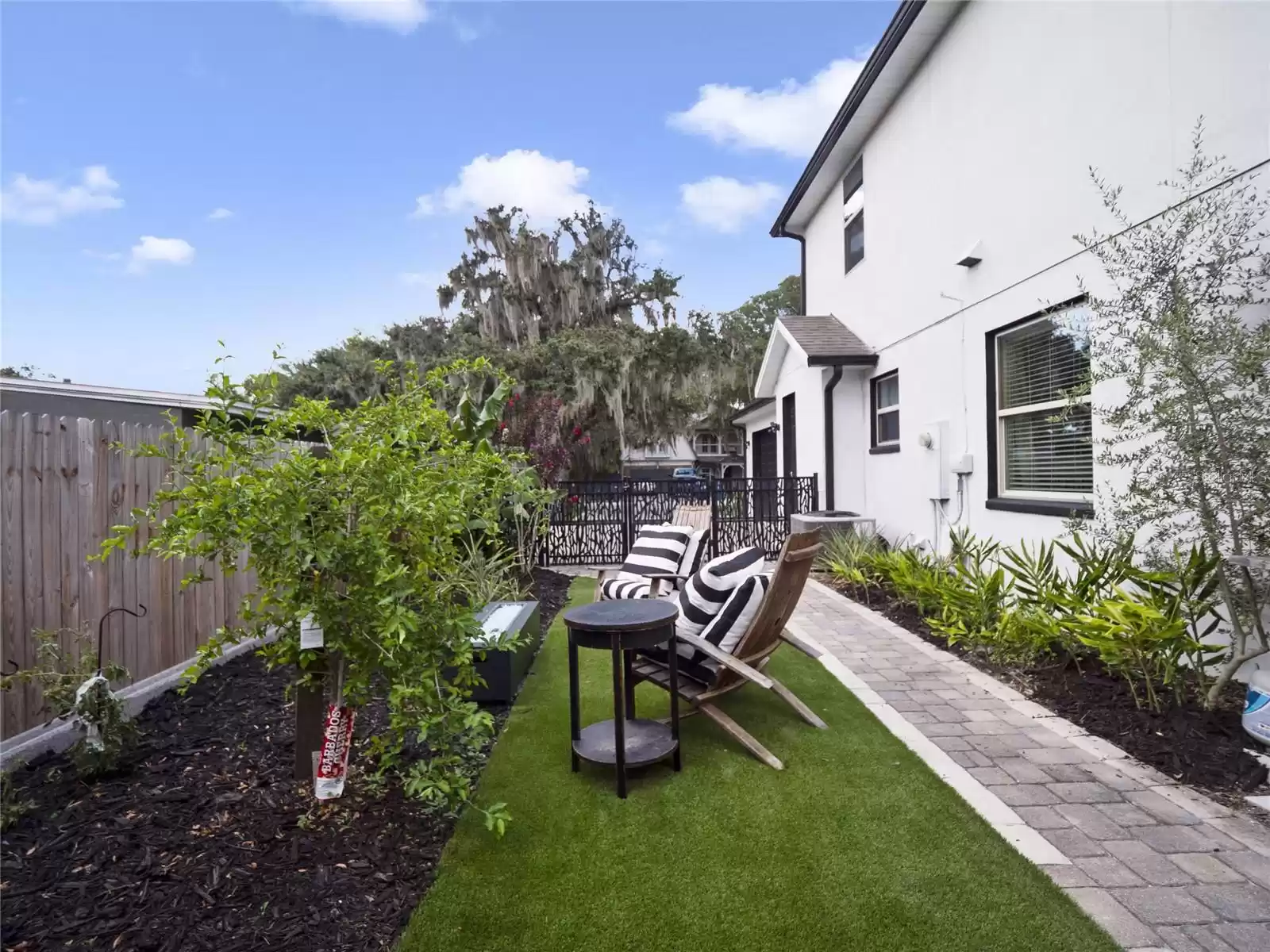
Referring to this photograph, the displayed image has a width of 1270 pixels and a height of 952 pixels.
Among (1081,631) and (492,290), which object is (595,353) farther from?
(1081,631)

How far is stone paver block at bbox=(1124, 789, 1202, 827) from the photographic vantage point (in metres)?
2.78

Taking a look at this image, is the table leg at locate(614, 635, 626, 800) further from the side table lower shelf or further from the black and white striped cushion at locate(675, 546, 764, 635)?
the black and white striped cushion at locate(675, 546, 764, 635)

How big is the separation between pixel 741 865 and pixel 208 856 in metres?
1.91

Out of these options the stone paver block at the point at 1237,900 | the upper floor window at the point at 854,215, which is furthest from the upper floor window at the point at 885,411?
the stone paver block at the point at 1237,900

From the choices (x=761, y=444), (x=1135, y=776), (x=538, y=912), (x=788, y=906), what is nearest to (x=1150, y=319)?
(x=1135, y=776)

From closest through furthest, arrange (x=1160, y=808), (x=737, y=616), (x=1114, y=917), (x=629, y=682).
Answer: (x=1114, y=917), (x=1160, y=808), (x=737, y=616), (x=629, y=682)

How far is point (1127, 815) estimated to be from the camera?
112 inches

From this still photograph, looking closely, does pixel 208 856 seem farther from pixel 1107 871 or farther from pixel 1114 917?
pixel 1107 871

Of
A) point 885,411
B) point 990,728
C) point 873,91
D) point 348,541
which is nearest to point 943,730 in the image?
point 990,728

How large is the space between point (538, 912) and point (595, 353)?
17237mm

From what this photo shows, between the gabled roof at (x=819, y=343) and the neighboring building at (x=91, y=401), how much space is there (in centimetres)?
734

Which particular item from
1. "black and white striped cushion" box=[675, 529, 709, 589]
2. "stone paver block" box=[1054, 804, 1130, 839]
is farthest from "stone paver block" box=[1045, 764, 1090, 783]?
"black and white striped cushion" box=[675, 529, 709, 589]

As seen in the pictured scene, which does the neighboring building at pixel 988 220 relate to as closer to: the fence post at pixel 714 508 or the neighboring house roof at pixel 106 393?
the fence post at pixel 714 508

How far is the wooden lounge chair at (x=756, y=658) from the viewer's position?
3.50m
